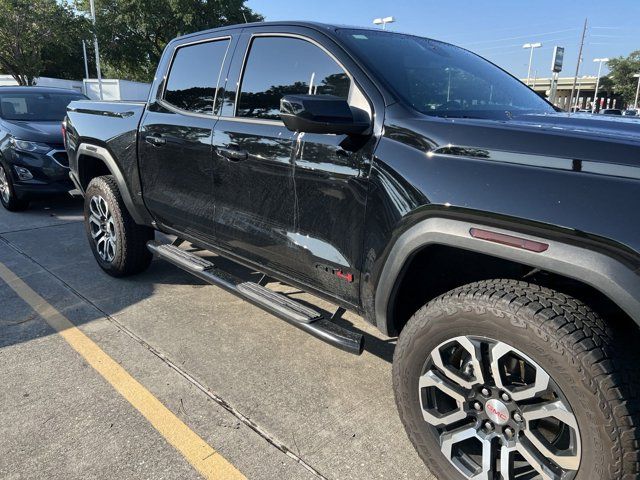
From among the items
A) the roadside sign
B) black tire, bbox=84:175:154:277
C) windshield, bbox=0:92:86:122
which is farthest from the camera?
the roadside sign

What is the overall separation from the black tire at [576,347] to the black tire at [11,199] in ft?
22.3

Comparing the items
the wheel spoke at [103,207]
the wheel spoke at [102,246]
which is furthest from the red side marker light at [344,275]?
the wheel spoke at [102,246]

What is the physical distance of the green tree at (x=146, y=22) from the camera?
112 ft

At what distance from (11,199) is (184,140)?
4886mm

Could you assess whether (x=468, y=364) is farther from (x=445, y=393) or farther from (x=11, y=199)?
(x=11, y=199)

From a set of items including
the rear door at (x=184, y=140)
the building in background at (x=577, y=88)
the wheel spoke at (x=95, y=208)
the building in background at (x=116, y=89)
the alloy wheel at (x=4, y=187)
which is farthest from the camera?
the building in background at (x=577, y=88)

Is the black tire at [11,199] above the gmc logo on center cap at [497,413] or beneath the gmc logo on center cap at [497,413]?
beneath

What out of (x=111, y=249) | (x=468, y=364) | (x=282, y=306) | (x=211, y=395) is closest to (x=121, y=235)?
(x=111, y=249)

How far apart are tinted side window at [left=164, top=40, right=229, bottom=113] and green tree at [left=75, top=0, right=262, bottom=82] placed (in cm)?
3220

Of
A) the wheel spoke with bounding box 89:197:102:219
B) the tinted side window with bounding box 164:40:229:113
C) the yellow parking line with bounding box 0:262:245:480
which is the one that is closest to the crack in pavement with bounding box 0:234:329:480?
the yellow parking line with bounding box 0:262:245:480

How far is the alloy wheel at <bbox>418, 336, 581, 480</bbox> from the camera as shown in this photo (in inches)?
70.5

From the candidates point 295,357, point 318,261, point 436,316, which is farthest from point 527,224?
point 295,357

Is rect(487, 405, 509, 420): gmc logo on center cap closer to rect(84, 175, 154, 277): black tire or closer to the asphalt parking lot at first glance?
the asphalt parking lot

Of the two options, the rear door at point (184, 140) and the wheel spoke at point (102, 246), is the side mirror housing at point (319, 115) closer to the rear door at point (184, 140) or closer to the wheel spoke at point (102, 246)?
the rear door at point (184, 140)
